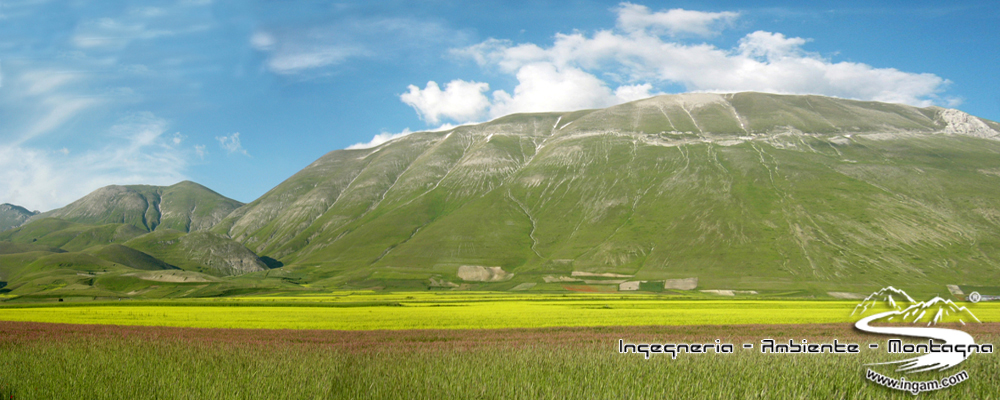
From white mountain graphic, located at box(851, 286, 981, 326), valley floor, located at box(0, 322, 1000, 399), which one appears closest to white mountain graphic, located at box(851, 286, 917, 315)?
white mountain graphic, located at box(851, 286, 981, 326)

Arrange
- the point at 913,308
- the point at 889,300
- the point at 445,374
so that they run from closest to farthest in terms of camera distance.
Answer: the point at 445,374 < the point at 889,300 < the point at 913,308

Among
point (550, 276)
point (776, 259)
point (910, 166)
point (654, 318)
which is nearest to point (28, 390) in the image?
point (654, 318)

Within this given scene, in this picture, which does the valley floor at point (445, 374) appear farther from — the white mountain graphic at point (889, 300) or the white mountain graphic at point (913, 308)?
the white mountain graphic at point (889, 300)

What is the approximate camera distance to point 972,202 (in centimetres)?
15750

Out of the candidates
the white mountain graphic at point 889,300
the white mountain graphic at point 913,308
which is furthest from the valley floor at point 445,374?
the white mountain graphic at point 889,300

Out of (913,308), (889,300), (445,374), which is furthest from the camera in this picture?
(913,308)

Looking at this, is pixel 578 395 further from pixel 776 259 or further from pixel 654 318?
pixel 776 259

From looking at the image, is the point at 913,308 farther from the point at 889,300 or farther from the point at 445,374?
the point at 445,374

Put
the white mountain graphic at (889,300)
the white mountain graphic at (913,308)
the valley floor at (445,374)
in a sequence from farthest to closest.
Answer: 1. the white mountain graphic at (889,300)
2. the white mountain graphic at (913,308)
3. the valley floor at (445,374)

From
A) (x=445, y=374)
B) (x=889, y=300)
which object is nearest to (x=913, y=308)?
(x=889, y=300)

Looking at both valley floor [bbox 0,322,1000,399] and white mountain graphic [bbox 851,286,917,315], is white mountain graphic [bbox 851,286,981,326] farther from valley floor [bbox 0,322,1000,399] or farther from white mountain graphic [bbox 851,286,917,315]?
valley floor [bbox 0,322,1000,399]

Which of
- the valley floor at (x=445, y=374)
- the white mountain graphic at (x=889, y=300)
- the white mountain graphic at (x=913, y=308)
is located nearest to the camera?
the valley floor at (x=445, y=374)

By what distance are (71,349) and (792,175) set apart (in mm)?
217090

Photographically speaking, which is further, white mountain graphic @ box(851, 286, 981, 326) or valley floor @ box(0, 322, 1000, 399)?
white mountain graphic @ box(851, 286, 981, 326)
